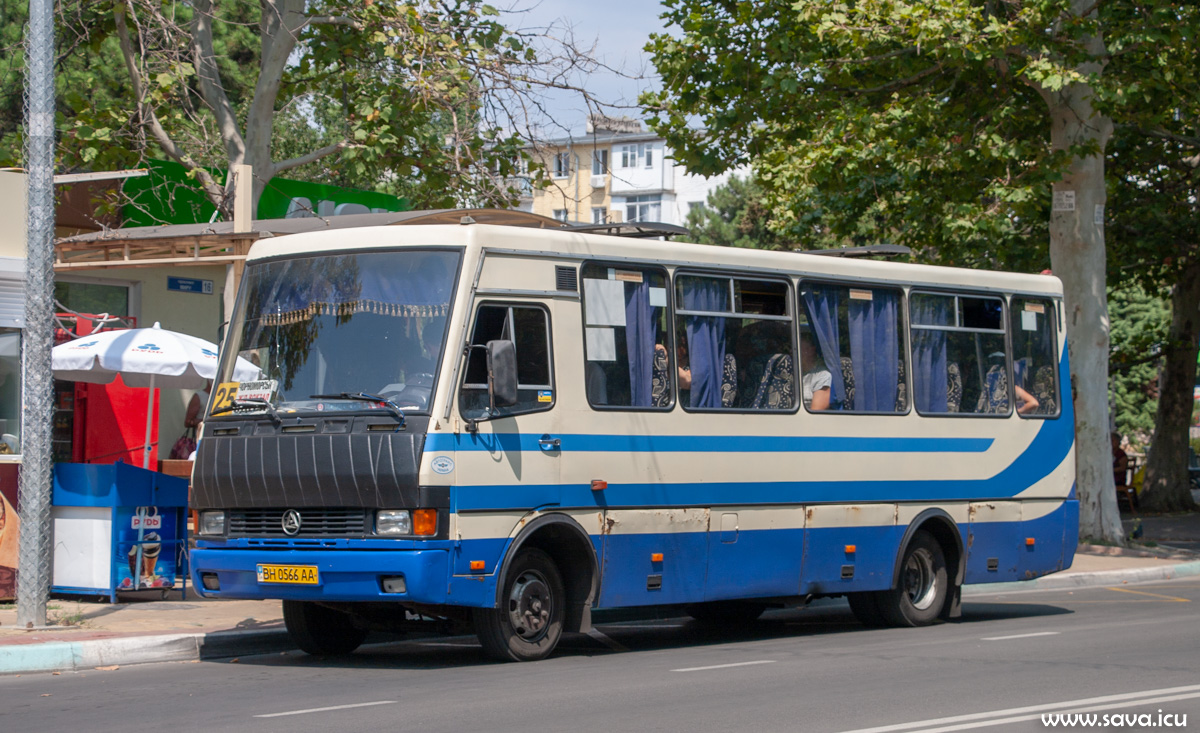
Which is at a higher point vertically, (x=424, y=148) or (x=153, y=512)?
(x=424, y=148)

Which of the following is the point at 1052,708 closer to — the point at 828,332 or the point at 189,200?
the point at 828,332

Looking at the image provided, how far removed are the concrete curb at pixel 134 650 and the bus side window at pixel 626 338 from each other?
133 inches

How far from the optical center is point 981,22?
18.2 m

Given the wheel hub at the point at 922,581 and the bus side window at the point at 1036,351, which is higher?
the bus side window at the point at 1036,351

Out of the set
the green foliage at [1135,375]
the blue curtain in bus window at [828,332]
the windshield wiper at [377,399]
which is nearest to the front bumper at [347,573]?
the windshield wiper at [377,399]

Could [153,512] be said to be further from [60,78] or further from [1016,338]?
[60,78]

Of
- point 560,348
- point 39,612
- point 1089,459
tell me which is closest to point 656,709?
point 560,348

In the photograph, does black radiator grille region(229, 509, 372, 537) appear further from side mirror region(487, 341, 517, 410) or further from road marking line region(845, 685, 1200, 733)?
road marking line region(845, 685, 1200, 733)

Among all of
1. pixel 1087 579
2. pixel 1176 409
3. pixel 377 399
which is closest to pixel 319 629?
pixel 377 399

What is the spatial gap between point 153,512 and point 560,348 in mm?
5109

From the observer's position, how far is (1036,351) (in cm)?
1431

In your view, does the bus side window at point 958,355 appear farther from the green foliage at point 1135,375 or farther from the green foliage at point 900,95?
the green foliage at point 1135,375

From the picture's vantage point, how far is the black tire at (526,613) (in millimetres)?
9734

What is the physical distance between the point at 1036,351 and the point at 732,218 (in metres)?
46.4
